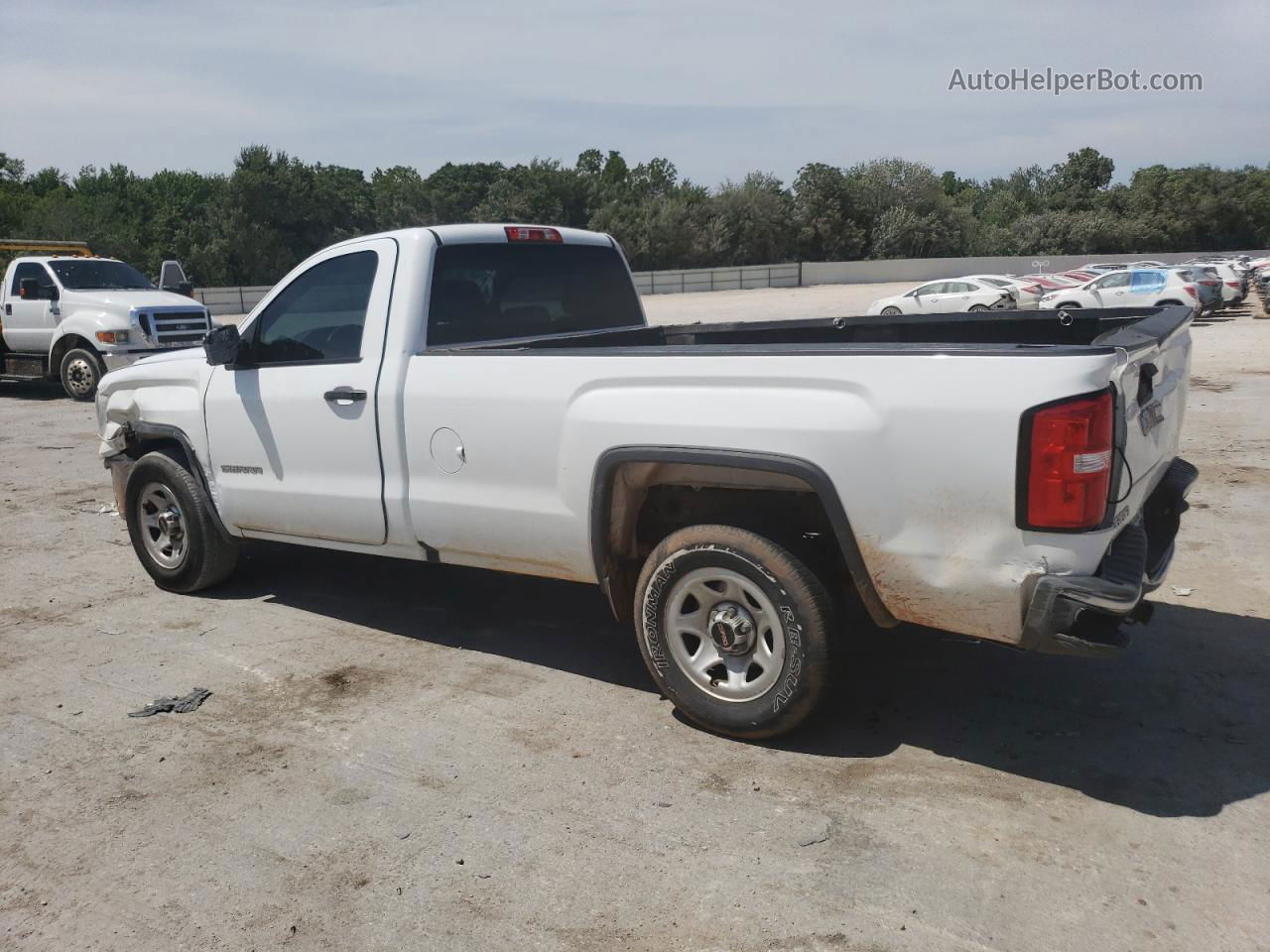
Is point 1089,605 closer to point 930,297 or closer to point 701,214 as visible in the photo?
point 930,297

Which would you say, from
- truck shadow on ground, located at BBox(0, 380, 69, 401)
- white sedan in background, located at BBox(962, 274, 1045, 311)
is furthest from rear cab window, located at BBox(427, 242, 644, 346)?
white sedan in background, located at BBox(962, 274, 1045, 311)

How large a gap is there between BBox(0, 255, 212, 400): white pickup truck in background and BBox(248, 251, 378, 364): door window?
38.5 feet

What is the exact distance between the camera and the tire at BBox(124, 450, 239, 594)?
581 cm

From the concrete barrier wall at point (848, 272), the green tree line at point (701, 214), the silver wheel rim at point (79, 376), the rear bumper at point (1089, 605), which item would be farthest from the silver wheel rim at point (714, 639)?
the green tree line at point (701, 214)

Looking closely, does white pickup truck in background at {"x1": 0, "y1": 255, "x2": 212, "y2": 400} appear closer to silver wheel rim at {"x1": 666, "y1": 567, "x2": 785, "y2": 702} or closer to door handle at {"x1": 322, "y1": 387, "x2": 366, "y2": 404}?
door handle at {"x1": 322, "y1": 387, "x2": 366, "y2": 404}

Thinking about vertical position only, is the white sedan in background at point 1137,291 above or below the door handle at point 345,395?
below

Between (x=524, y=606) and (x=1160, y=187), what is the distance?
256 ft

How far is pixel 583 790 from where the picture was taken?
373cm

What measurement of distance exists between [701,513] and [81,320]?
1474 cm

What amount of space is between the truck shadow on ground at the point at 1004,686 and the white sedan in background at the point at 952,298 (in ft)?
84.4

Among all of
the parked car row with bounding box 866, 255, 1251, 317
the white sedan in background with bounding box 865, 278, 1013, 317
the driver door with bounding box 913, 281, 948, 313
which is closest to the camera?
the parked car row with bounding box 866, 255, 1251, 317

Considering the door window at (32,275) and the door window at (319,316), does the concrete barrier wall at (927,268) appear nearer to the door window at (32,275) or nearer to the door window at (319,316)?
the door window at (32,275)

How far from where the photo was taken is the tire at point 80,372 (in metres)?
15.9

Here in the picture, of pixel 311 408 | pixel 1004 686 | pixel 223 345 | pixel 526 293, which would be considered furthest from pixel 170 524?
pixel 1004 686
